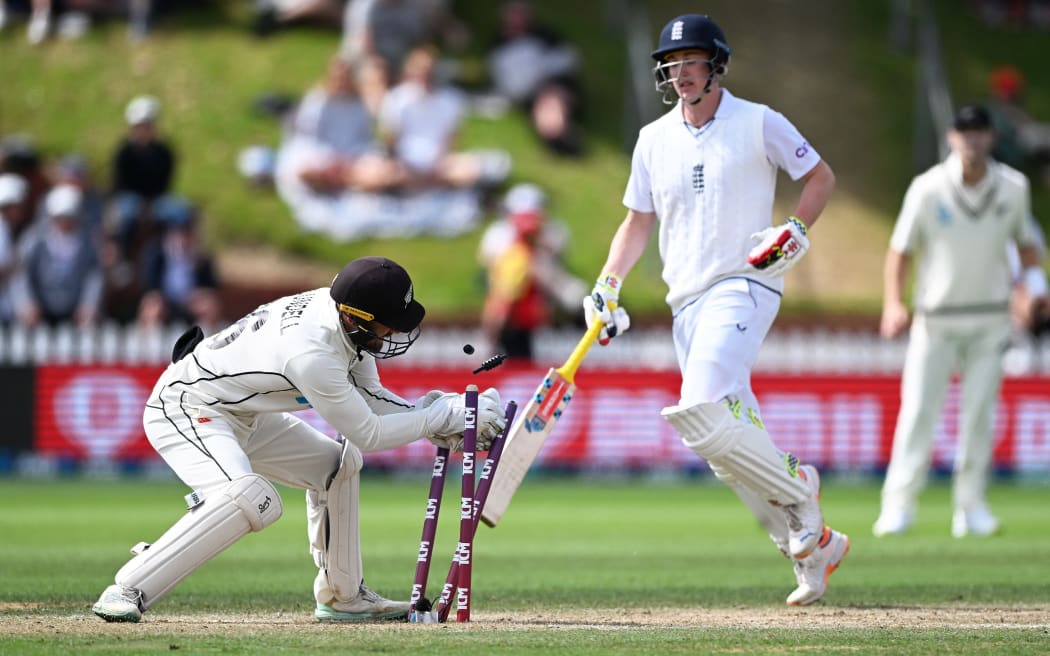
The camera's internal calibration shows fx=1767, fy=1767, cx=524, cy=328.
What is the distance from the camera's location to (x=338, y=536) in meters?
6.70

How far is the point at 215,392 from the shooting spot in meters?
6.51

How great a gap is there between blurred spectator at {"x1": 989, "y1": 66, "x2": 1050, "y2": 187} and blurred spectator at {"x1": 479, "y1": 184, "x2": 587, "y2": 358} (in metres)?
5.46

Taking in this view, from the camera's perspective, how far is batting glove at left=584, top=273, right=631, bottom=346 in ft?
23.5

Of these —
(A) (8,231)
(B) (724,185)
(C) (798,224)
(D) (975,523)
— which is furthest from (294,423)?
(A) (8,231)

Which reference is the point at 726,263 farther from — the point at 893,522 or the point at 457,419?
the point at 893,522

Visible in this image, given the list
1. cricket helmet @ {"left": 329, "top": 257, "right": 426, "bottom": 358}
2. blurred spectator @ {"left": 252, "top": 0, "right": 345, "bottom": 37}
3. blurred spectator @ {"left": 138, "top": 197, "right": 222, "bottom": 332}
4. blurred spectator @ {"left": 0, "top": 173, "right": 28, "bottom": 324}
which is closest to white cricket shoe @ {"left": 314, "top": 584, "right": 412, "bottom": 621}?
cricket helmet @ {"left": 329, "top": 257, "right": 426, "bottom": 358}

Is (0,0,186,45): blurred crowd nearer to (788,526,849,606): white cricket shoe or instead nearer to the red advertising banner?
the red advertising banner

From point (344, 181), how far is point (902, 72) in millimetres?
8382

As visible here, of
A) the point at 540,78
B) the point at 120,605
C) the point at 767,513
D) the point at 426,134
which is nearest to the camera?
the point at 120,605

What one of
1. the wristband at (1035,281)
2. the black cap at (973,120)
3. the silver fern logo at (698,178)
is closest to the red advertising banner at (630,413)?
the wristband at (1035,281)

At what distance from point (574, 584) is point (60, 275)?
1050cm

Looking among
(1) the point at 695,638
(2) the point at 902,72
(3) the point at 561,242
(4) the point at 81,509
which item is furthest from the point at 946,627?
(2) the point at 902,72

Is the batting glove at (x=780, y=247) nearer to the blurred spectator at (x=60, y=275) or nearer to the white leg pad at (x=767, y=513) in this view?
the white leg pad at (x=767, y=513)

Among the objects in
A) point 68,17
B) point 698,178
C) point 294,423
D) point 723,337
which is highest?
point 68,17
